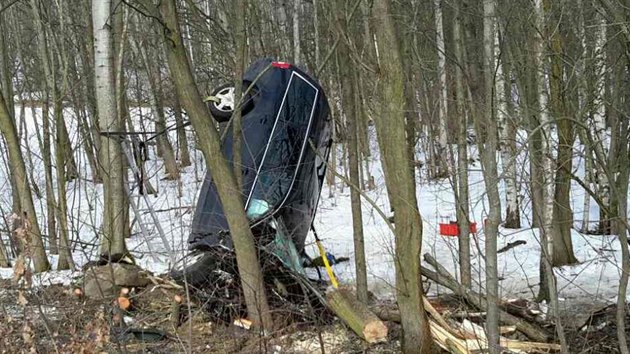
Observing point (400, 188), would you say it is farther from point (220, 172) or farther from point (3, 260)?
point (3, 260)

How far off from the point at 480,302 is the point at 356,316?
108 cm

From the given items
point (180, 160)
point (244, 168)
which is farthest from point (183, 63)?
point (180, 160)

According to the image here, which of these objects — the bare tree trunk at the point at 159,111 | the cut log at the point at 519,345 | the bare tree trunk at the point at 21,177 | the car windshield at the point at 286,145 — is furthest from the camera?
the bare tree trunk at the point at 159,111

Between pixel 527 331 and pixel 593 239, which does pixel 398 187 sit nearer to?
pixel 527 331

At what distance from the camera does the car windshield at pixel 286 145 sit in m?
6.57

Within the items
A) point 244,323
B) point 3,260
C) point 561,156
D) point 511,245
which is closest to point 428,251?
point 511,245

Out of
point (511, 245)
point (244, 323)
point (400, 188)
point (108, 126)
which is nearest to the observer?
point (400, 188)

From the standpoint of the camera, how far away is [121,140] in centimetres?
715

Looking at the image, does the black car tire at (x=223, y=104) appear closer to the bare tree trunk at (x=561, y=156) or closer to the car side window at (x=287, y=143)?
the car side window at (x=287, y=143)

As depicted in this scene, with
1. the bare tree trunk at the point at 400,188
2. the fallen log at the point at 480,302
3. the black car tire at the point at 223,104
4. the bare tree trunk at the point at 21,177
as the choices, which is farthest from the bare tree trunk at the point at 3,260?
the bare tree trunk at the point at 400,188

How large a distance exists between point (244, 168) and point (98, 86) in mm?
1984

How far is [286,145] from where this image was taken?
268 inches

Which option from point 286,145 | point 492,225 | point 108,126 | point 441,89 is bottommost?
point 492,225

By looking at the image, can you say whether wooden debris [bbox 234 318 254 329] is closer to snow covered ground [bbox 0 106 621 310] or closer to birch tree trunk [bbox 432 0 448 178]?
snow covered ground [bbox 0 106 621 310]
